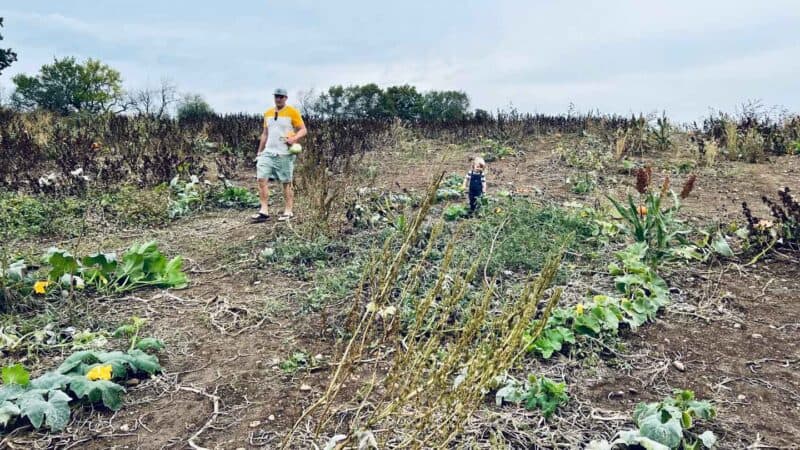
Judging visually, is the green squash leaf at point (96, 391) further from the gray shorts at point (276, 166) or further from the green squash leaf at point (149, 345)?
the gray shorts at point (276, 166)

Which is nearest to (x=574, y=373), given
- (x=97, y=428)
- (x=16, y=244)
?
(x=97, y=428)

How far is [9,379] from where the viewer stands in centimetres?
239

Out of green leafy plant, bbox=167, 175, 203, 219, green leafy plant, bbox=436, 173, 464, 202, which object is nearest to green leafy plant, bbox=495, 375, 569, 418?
green leafy plant, bbox=436, 173, 464, 202

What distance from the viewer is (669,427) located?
208cm

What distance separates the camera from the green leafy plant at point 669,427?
6.75 feet

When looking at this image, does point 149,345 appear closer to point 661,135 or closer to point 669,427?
point 669,427

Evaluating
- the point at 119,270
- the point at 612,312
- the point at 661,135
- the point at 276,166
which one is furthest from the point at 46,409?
the point at 661,135

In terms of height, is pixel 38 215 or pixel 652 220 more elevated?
pixel 652 220

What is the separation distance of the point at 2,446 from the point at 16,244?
11.1ft

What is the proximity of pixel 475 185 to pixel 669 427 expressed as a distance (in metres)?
3.20

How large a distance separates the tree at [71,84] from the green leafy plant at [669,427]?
32.3m

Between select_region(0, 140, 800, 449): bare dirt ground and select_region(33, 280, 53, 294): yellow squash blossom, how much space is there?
0.30 metres

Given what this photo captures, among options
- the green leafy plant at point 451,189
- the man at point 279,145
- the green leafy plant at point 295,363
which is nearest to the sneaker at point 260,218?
the man at point 279,145

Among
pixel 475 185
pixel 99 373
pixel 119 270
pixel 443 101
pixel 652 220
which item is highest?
pixel 443 101
